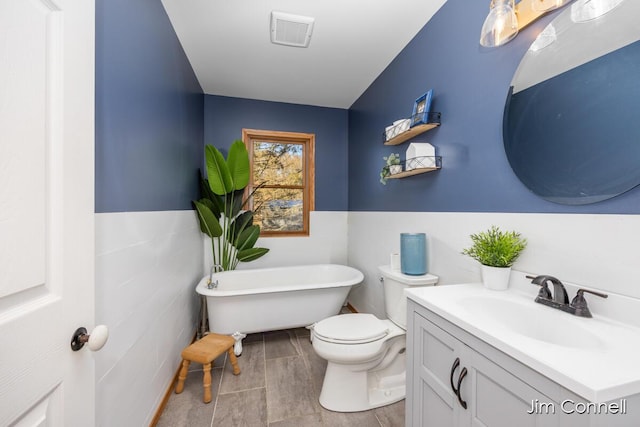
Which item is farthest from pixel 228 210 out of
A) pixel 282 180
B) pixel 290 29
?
pixel 290 29

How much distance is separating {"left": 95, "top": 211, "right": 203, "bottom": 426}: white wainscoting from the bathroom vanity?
4.23 feet

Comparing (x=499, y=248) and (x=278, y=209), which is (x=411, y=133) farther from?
(x=278, y=209)

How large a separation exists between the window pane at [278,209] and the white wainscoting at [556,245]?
1.69m

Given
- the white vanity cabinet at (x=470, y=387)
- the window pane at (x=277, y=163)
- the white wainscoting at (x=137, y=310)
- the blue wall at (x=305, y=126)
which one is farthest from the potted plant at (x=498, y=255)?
the window pane at (x=277, y=163)

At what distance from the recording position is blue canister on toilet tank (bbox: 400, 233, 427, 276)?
1.71 m

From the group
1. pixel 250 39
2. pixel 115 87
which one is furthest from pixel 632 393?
pixel 250 39

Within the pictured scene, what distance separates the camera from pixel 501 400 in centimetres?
75

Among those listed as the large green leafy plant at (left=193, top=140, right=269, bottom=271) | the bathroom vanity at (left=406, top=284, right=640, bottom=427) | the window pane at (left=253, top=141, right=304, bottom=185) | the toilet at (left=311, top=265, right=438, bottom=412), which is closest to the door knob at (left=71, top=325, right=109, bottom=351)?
the bathroom vanity at (left=406, top=284, right=640, bottom=427)

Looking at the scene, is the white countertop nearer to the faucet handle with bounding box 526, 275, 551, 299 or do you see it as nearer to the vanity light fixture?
the faucet handle with bounding box 526, 275, 551, 299

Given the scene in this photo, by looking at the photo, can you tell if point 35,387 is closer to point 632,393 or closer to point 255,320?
point 632,393

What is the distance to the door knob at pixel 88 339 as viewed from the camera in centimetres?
63

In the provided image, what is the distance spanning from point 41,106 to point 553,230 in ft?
5.36

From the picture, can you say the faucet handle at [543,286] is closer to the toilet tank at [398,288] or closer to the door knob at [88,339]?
the toilet tank at [398,288]

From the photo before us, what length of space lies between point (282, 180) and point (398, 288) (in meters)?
2.11
